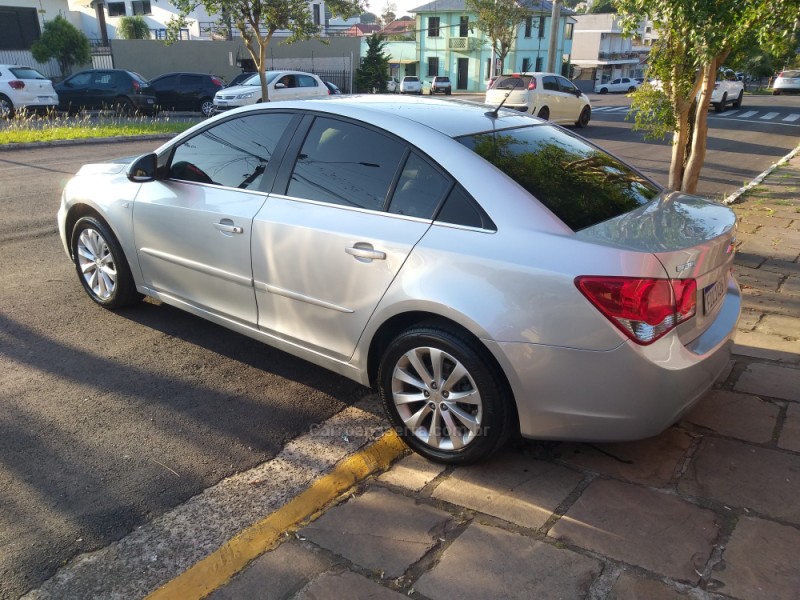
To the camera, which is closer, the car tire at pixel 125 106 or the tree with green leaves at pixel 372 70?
the car tire at pixel 125 106

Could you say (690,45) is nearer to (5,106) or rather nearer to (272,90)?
(272,90)

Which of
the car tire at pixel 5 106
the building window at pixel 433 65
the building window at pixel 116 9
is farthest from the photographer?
the building window at pixel 433 65

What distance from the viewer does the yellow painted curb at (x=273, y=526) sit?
2.50 metres

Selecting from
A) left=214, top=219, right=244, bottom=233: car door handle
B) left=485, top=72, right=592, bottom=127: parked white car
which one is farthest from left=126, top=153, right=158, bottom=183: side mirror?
left=485, top=72, right=592, bottom=127: parked white car

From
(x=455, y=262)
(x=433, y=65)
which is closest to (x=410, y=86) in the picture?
(x=433, y=65)

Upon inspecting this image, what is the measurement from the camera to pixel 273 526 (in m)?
2.84

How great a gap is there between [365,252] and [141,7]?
51249 millimetres

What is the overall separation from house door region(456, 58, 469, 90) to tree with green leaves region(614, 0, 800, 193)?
56.4 meters

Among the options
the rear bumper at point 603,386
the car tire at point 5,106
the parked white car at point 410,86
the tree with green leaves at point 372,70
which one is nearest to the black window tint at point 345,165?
the rear bumper at point 603,386

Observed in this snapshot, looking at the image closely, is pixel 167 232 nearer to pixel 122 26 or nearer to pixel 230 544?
pixel 230 544

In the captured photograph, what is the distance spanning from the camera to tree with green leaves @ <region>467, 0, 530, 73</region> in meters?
50.1

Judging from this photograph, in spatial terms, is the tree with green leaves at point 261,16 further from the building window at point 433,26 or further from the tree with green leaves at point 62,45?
the building window at point 433,26

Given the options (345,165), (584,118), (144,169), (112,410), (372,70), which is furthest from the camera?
(372,70)

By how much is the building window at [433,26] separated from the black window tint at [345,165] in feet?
204
